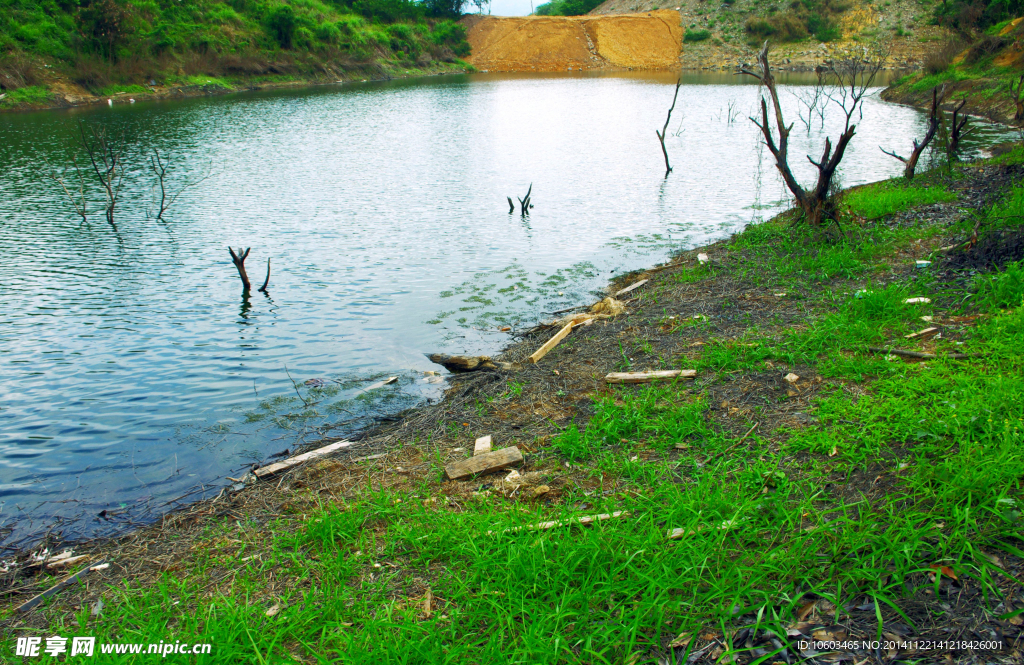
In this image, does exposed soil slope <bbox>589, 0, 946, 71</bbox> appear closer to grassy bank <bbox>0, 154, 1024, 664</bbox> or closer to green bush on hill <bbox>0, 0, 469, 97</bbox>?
green bush on hill <bbox>0, 0, 469, 97</bbox>

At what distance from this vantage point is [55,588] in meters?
4.60

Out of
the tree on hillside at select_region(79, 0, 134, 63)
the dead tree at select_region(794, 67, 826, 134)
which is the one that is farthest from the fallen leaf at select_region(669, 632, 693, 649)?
the tree on hillside at select_region(79, 0, 134, 63)

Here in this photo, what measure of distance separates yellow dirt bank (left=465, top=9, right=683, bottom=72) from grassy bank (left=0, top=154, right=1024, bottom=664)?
94024 millimetres

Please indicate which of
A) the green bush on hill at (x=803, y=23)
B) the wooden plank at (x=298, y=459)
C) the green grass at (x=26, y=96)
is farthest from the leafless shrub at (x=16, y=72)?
the green bush on hill at (x=803, y=23)

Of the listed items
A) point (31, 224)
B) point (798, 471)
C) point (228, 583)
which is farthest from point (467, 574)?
point (31, 224)

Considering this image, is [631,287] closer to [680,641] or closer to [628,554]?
[628,554]

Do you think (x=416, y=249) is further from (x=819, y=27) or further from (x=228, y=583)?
(x=819, y=27)

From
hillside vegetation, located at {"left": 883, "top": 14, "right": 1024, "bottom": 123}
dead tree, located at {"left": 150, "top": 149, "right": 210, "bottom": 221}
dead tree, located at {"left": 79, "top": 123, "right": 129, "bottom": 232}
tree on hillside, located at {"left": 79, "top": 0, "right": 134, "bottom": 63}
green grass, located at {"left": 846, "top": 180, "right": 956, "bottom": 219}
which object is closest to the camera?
green grass, located at {"left": 846, "top": 180, "right": 956, "bottom": 219}

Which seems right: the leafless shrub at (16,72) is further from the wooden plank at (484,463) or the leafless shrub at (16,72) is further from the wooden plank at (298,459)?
the wooden plank at (484,463)

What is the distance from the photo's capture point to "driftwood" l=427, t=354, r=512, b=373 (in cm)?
858

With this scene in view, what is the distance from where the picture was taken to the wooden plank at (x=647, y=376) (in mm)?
6664

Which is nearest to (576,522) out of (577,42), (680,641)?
(680,641)

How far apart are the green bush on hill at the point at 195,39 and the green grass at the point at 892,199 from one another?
174 feet

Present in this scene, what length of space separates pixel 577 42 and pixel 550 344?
327ft
